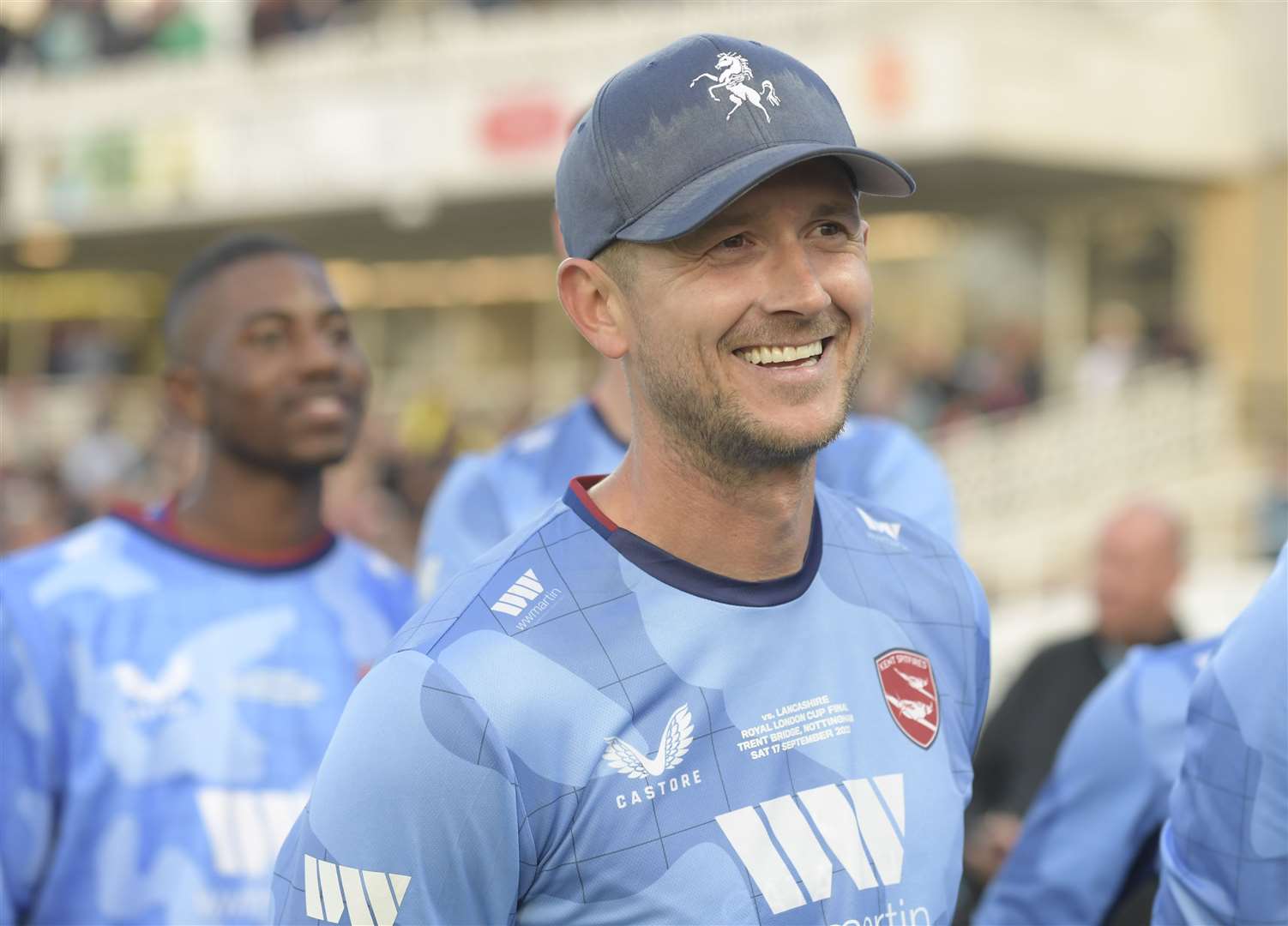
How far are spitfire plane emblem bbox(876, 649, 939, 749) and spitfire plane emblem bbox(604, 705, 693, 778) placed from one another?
317 mm

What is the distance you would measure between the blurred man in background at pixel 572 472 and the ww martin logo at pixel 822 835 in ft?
3.45

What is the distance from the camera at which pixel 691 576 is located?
2229 mm

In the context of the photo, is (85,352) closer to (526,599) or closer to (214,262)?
(214,262)

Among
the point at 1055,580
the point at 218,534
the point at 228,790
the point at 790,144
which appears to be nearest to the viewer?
the point at 790,144

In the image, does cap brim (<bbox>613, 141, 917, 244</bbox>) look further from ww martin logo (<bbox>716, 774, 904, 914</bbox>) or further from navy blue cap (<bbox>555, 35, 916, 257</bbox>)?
ww martin logo (<bbox>716, 774, 904, 914</bbox>)

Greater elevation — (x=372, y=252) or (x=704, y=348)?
(x=704, y=348)

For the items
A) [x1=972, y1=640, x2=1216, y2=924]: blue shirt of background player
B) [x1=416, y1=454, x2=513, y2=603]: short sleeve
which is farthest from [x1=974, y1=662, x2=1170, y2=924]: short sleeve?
[x1=416, y1=454, x2=513, y2=603]: short sleeve

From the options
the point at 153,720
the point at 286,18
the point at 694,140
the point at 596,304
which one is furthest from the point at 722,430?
the point at 286,18

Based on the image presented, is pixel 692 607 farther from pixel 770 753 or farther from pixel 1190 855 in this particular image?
pixel 1190 855

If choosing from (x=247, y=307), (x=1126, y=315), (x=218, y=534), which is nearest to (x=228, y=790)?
(x=218, y=534)

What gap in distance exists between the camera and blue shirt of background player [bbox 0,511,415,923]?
11.2ft

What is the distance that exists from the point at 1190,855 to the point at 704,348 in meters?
0.97

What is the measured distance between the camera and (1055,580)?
50.0 feet

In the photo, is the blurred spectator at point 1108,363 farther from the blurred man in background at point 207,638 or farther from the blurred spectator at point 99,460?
the blurred man in background at point 207,638
